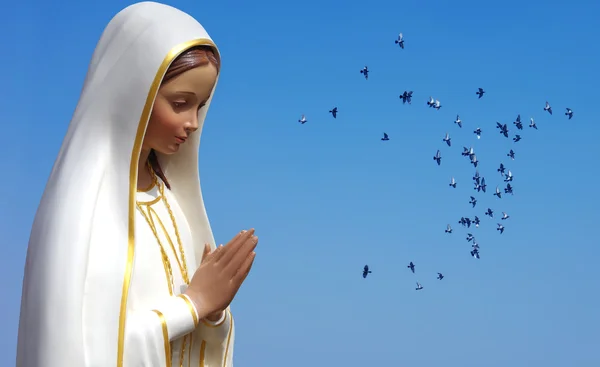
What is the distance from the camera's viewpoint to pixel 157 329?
450cm

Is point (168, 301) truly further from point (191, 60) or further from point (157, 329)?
point (191, 60)

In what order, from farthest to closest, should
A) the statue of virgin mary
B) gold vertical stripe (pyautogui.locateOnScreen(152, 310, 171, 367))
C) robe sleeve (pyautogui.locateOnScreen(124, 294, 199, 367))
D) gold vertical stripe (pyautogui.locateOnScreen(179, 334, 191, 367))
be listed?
gold vertical stripe (pyautogui.locateOnScreen(179, 334, 191, 367)) → gold vertical stripe (pyautogui.locateOnScreen(152, 310, 171, 367)) → robe sleeve (pyautogui.locateOnScreen(124, 294, 199, 367)) → the statue of virgin mary

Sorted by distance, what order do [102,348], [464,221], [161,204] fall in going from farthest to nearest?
[464,221] < [161,204] < [102,348]

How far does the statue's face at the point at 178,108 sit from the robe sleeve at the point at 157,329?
81cm

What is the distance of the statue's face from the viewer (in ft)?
15.5

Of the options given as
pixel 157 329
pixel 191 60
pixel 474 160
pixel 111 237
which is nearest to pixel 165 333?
pixel 157 329

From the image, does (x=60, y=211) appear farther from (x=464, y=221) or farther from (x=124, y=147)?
(x=464, y=221)

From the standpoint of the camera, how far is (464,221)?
12383mm

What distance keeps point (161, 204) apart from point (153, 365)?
0.98m

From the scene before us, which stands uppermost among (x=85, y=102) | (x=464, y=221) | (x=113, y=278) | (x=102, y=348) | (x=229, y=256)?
(x=464, y=221)

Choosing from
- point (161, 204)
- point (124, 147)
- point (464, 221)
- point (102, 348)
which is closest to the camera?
point (102, 348)

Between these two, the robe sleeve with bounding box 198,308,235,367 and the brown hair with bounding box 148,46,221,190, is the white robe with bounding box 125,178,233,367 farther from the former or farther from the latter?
the brown hair with bounding box 148,46,221,190

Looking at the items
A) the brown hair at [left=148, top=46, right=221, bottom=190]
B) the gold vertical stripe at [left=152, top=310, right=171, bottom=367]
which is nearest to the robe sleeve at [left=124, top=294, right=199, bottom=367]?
the gold vertical stripe at [left=152, top=310, right=171, bottom=367]

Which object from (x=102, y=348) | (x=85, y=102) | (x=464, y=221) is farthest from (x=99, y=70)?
(x=464, y=221)
